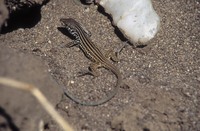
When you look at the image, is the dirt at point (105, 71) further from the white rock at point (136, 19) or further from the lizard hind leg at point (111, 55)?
the white rock at point (136, 19)

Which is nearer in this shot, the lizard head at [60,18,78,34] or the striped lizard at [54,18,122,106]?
the striped lizard at [54,18,122,106]

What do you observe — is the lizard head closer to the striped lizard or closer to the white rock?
the striped lizard

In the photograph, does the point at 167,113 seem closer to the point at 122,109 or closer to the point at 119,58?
the point at 122,109

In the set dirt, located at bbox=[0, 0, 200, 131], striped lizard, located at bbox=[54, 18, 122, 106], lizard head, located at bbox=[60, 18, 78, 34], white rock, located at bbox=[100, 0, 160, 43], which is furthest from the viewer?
lizard head, located at bbox=[60, 18, 78, 34]

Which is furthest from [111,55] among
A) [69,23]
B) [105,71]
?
[69,23]

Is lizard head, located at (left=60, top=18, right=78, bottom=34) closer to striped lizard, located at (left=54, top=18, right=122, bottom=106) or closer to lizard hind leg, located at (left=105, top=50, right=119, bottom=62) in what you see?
striped lizard, located at (left=54, top=18, right=122, bottom=106)

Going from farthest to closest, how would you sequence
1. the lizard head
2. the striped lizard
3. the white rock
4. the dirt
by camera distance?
the lizard head < the white rock < the striped lizard < the dirt

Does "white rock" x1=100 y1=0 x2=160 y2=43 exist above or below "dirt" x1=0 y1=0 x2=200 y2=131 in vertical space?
above

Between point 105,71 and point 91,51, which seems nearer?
point 91,51

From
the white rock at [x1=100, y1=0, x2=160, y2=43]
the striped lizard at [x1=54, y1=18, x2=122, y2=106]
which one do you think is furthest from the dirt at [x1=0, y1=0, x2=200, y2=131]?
the white rock at [x1=100, y1=0, x2=160, y2=43]

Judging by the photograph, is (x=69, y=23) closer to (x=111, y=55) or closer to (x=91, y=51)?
(x=91, y=51)
